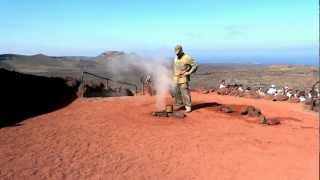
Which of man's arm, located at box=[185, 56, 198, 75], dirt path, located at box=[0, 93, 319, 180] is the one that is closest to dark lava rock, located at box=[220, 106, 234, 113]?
dirt path, located at box=[0, 93, 319, 180]

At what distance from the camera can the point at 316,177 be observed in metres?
7.03

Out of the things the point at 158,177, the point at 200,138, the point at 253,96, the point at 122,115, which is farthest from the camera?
the point at 253,96

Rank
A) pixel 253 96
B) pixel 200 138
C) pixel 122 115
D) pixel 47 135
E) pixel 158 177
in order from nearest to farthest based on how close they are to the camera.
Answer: pixel 158 177 < pixel 47 135 < pixel 200 138 < pixel 122 115 < pixel 253 96

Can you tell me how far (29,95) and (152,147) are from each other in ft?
18.8

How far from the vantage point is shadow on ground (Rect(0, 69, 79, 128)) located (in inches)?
415

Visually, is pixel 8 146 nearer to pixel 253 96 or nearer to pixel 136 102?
pixel 136 102

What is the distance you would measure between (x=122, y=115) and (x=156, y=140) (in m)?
2.32

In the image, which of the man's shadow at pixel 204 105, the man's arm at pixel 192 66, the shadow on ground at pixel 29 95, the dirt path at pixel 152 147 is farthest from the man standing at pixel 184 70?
the shadow on ground at pixel 29 95

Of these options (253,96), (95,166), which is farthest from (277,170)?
(253,96)

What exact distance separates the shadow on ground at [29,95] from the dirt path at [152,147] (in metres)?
0.54

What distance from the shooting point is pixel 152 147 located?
26.6ft

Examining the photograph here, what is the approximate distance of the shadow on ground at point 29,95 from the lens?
10539 millimetres

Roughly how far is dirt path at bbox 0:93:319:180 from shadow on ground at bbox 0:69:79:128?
542 millimetres

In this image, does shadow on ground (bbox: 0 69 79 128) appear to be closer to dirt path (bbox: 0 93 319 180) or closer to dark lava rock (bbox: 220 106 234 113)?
dirt path (bbox: 0 93 319 180)
